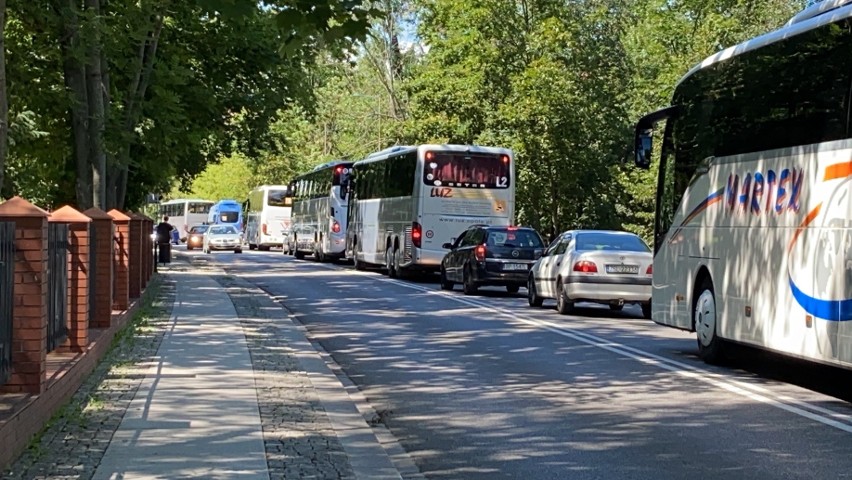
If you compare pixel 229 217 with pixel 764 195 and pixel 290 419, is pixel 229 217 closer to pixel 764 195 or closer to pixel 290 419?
pixel 764 195

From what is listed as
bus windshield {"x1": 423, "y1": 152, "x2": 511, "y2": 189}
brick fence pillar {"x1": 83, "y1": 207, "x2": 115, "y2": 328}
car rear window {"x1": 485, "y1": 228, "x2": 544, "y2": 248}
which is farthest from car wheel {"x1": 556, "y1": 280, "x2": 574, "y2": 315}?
bus windshield {"x1": 423, "y1": 152, "x2": 511, "y2": 189}

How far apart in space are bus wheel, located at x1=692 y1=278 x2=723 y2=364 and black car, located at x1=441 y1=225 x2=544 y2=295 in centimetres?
1277

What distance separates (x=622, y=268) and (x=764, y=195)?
9048 mm

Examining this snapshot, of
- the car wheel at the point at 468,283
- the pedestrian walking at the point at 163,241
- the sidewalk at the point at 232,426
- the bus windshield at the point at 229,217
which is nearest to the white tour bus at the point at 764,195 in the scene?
the sidewalk at the point at 232,426

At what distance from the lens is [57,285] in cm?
1184

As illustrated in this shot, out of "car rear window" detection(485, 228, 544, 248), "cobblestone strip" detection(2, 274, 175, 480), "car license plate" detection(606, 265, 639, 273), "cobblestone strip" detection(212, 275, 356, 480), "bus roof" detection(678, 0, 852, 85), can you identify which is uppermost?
"bus roof" detection(678, 0, 852, 85)

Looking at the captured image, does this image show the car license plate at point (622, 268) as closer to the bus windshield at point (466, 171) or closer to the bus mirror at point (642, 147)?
the bus mirror at point (642, 147)

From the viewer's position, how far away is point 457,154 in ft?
115

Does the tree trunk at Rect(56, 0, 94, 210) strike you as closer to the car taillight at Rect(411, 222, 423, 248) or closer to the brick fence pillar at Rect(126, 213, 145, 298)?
the brick fence pillar at Rect(126, 213, 145, 298)

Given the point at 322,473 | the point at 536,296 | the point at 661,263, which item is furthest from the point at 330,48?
the point at 536,296

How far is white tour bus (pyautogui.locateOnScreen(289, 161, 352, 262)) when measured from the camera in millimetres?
50062

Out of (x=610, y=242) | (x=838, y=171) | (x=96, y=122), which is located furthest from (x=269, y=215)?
(x=838, y=171)

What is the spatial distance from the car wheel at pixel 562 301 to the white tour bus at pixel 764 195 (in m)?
5.76

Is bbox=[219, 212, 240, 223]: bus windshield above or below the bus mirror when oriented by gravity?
below
